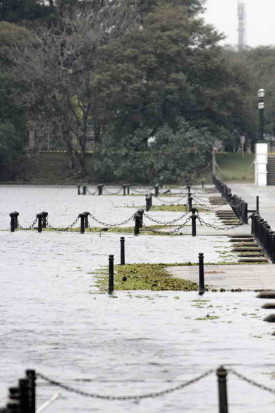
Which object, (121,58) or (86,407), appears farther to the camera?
(121,58)

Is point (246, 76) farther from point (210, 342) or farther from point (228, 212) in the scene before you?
point (210, 342)

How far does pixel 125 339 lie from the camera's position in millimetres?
21625

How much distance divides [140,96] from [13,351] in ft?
297

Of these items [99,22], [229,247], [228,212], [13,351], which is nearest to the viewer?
[13,351]

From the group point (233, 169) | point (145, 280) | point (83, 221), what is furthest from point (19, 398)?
point (233, 169)

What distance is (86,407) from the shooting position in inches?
639

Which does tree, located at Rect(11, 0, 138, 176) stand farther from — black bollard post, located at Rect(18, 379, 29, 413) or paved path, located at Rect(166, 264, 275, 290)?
black bollard post, located at Rect(18, 379, 29, 413)

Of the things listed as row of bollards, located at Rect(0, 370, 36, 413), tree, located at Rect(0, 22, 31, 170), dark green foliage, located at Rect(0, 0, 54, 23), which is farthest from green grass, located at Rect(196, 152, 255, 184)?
row of bollards, located at Rect(0, 370, 36, 413)

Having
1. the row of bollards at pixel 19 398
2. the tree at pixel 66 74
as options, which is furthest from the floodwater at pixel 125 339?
the tree at pixel 66 74

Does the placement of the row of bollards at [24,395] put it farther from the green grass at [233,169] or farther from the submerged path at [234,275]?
the green grass at [233,169]

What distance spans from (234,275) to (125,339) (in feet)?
34.2

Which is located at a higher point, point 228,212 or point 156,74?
point 156,74

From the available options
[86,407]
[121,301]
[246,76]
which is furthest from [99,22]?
[86,407]

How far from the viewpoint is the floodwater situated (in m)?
17.0
